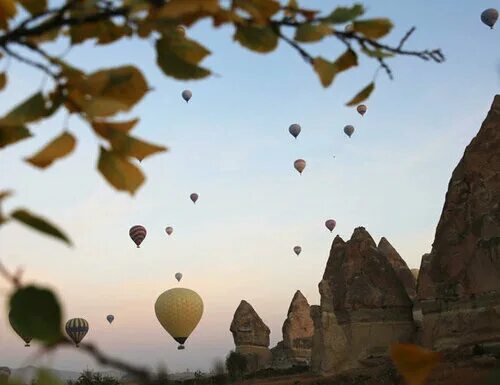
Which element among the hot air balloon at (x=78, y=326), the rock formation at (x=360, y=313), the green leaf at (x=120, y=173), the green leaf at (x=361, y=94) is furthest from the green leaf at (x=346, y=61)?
the hot air balloon at (x=78, y=326)

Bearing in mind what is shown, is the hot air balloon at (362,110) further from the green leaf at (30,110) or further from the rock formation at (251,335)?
the green leaf at (30,110)

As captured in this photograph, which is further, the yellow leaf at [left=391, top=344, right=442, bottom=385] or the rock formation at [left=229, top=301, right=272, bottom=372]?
the rock formation at [left=229, top=301, right=272, bottom=372]

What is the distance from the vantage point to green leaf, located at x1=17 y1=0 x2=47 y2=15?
76 centimetres

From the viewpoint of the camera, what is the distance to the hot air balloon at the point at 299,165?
41.1m

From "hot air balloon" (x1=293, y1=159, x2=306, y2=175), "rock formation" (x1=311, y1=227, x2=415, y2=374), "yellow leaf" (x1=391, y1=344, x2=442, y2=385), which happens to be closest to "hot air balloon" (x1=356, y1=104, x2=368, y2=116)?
"hot air balloon" (x1=293, y1=159, x2=306, y2=175)

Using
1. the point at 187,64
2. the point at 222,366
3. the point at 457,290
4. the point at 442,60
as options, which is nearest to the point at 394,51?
the point at 442,60

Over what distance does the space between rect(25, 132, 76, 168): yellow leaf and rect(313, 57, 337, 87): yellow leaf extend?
1.12ft

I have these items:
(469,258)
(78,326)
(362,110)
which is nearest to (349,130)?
(362,110)

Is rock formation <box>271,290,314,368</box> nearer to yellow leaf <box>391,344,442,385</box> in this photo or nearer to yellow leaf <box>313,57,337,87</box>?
yellow leaf <box>313,57,337,87</box>

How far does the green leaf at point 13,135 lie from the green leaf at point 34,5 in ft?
0.47

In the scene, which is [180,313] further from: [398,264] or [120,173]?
Answer: [120,173]

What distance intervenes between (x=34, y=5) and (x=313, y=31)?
348mm

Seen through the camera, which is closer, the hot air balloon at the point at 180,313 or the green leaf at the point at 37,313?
the green leaf at the point at 37,313

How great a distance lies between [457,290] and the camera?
23.9m
